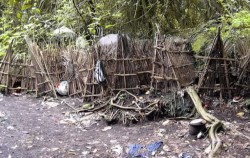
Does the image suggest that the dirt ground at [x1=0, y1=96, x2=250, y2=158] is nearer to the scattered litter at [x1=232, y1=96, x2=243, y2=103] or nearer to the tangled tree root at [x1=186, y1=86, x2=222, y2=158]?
the tangled tree root at [x1=186, y1=86, x2=222, y2=158]

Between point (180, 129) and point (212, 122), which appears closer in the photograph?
point (212, 122)

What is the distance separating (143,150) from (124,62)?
89.1 inches

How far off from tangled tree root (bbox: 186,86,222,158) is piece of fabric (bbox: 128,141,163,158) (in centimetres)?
68

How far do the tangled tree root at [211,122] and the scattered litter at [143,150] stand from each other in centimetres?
68

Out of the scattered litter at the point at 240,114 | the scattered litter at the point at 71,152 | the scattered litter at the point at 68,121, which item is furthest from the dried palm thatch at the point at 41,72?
the scattered litter at the point at 240,114

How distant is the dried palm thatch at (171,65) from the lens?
5055 millimetres

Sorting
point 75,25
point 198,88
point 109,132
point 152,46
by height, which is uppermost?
point 75,25

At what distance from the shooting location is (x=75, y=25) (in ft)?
29.1

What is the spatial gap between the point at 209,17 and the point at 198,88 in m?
2.41

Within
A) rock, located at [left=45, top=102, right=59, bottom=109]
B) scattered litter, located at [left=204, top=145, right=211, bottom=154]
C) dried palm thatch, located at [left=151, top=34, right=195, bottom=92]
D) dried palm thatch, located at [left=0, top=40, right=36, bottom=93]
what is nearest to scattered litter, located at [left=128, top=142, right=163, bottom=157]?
scattered litter, located at [left=204, top=145, right=211, bottom=154]

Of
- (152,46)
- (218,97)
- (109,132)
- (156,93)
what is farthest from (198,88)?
(109,132)

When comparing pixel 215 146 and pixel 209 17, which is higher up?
pixel 209 17

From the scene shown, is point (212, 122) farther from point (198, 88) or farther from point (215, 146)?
point (198, 88)

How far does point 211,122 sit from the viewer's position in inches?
154
